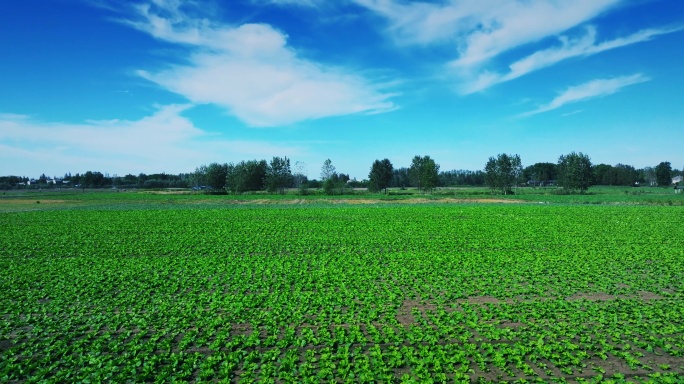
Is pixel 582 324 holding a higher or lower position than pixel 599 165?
lower

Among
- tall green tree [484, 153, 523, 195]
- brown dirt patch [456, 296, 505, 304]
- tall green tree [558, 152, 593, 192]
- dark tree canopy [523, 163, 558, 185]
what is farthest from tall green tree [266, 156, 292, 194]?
dark tree canopy [523, 163, 558, 185]

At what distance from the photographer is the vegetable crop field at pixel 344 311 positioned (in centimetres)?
792

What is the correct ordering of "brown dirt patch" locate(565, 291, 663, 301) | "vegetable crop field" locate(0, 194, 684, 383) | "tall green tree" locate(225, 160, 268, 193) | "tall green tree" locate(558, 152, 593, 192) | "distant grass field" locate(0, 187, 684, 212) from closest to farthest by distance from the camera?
"vegetable crop field" locate(0, 194, 684, 383) < "brown dirt patch" locate(565, 291, 663, 301) < "distant grass field" locate(0, 187, 684, 212) < "tall green tree" locate(558, 152, 593, 192) < "tall green tree" locate(225, 160, 268, 193)

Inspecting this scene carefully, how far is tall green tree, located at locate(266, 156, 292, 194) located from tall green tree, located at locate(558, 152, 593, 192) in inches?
2930

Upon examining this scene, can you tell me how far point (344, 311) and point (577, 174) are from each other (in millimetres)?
107866

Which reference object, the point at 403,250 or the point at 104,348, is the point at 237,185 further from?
the point at 104,348

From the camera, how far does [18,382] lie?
753cm

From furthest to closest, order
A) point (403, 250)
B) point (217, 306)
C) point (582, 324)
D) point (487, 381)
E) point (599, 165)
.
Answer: point (599, 165), point (403, 250), point (217, 306), point (582, 324), point (487, 381)

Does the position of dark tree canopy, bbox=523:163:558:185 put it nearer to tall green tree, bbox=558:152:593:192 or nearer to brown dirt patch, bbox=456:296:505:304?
tall green tree, bbox=558:152:593:192

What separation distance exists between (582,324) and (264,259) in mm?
13232

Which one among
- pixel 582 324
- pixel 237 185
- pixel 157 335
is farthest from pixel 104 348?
pixel 237 185

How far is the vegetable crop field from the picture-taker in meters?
7.92

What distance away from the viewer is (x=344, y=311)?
37.4 ft

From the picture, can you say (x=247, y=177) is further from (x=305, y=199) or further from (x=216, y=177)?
(x=305, y=199)
